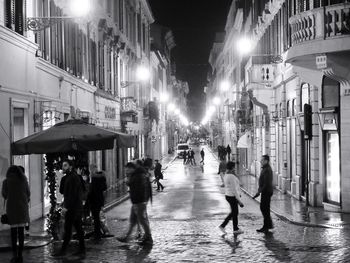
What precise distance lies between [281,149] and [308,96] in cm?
667

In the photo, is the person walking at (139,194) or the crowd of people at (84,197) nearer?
the crowd of people at (84,197)

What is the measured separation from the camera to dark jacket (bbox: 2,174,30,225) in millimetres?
11641

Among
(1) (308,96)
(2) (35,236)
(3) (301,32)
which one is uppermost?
(3) (301,32)

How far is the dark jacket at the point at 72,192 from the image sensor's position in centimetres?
1263

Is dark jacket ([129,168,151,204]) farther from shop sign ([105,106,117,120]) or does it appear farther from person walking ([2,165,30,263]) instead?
shop sign ([105,106,117,120])

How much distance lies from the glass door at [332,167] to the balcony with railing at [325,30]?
3239mm

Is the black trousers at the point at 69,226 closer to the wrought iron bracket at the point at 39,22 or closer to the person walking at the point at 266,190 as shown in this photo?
the person walking at the point at 266,190

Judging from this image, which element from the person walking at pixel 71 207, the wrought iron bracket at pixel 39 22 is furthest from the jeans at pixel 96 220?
the wrought iron bracket at pixel 39 22

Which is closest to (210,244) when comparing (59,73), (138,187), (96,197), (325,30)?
(138,187)

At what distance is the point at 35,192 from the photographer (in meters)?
18.3

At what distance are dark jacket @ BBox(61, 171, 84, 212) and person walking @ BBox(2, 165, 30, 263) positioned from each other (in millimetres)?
1029

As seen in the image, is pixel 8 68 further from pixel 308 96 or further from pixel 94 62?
pixel 94 62

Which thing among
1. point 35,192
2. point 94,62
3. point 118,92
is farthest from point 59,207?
point 118,92

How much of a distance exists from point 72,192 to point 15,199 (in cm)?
131
